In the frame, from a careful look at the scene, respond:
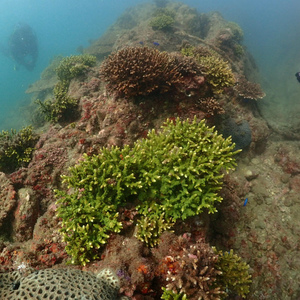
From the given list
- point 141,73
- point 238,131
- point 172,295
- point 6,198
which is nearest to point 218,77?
point 238,131

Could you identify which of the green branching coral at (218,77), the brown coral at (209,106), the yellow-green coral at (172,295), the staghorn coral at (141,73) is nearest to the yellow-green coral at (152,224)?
the yellow-green coral at (172,295)

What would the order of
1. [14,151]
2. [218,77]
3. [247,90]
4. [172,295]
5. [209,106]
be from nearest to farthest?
[172,295] < [14,151] < [209,106] < [218,77] < [247,90]

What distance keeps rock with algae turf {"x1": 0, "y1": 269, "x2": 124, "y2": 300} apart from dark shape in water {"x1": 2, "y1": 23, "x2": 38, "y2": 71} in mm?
41779

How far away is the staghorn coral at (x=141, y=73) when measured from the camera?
18.9 feet

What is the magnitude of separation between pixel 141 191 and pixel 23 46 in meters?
41.8

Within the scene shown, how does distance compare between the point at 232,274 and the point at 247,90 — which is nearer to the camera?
the point at 232,274

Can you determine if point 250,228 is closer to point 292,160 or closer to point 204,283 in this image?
point 204,283

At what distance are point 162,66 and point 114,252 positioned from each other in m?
5.46

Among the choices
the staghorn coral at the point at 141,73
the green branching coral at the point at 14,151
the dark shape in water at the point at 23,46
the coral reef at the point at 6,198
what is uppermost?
the dark shape in water at the point at 23,46

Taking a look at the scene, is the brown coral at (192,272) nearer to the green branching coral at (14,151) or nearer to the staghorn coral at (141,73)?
the staghorn coral at (141,73)

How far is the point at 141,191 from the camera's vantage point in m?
4.21

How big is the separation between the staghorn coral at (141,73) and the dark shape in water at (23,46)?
3792 cm

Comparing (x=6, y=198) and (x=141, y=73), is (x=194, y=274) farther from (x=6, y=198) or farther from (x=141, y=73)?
(x=141, y=73)

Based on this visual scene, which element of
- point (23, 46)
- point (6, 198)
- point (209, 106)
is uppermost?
point (23, 46)
